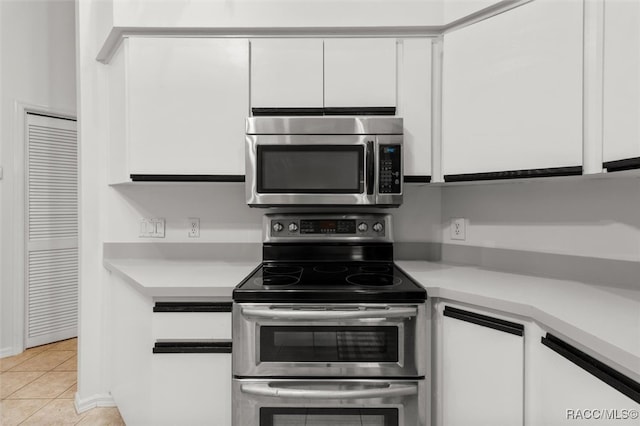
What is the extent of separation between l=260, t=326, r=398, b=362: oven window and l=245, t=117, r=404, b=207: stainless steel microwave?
0.58 m

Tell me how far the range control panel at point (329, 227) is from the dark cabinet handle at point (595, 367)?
0.92 m

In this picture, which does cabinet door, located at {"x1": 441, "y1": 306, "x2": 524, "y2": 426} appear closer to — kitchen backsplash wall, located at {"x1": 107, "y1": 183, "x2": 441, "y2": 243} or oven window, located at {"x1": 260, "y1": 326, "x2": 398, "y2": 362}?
oven window, located at {"x1": 260, "y1": 326, "x2": 398, "y2": 362}

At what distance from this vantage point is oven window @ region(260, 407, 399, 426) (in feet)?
4.54

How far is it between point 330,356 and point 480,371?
1.79ft

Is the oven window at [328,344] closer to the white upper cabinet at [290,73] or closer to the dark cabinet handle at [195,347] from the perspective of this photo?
the dark cabinet handle at [195,347]

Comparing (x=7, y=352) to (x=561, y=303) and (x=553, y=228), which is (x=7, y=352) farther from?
(x=553, y=228)

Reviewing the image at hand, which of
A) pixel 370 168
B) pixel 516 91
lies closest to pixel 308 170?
pixel 370 168

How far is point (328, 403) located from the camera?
1.37m

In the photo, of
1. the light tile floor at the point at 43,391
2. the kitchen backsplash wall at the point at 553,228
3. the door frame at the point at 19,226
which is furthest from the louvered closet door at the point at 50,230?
the kitchen backsplash wall at the point at 553,228

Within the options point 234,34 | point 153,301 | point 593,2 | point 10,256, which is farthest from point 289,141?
point 10,256

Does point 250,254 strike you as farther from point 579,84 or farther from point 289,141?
point 579,84

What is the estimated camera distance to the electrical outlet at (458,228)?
79.1 inches

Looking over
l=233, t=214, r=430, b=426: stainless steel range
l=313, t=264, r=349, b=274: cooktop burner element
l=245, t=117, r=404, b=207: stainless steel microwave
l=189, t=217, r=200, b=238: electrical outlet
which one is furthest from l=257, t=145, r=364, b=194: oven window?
l=189, t=217, r=200, b=238: electrical outlet

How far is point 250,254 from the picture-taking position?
212 centimetres
